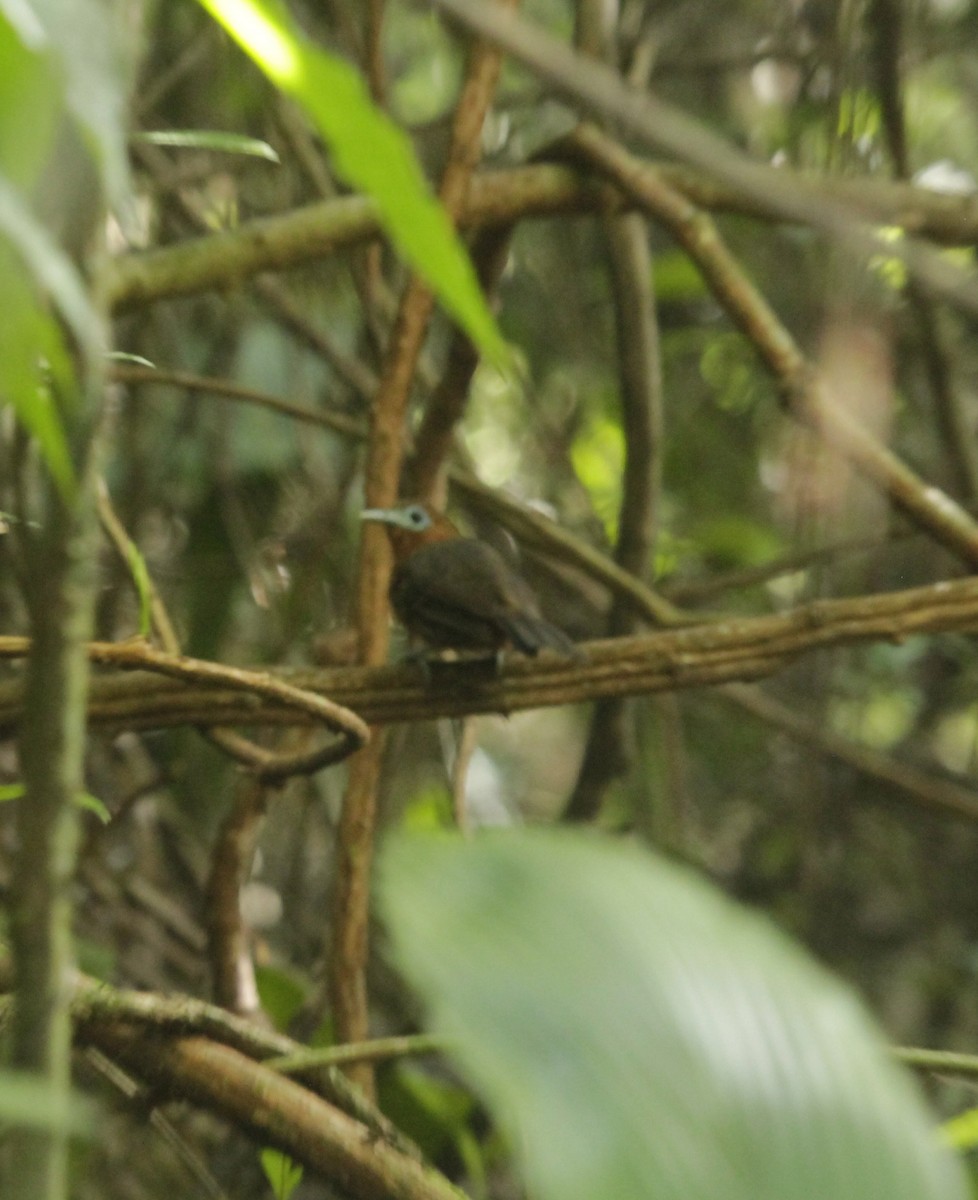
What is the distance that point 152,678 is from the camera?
2.55 metres

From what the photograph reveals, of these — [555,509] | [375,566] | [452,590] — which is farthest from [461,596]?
[555,509]

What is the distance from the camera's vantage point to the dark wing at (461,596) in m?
3.53

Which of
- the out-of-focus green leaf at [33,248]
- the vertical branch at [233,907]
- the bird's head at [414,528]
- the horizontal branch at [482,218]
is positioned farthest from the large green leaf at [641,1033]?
the bird's head at [414,528]

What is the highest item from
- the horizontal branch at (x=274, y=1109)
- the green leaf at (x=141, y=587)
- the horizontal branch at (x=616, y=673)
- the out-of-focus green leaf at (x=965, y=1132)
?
the green leaf at (x=141, y=587)

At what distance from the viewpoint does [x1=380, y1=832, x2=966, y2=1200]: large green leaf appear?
1.92ft

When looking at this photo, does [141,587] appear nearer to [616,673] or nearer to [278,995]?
[616,673]

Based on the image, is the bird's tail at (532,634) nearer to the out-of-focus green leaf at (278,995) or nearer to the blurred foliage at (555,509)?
the blurred foliage at (555,509)

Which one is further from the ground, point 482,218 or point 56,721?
point 482,218

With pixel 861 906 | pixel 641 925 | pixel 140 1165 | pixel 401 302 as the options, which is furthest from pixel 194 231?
pixel 641 925

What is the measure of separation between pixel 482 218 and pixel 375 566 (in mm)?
955

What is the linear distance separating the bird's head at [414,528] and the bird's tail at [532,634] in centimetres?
44

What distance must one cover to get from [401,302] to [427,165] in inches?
67.8

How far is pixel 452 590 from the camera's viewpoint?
12.1 feet

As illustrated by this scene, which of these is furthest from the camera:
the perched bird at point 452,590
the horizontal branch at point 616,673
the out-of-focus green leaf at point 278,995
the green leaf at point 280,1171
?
the perched bird at point 452,590
